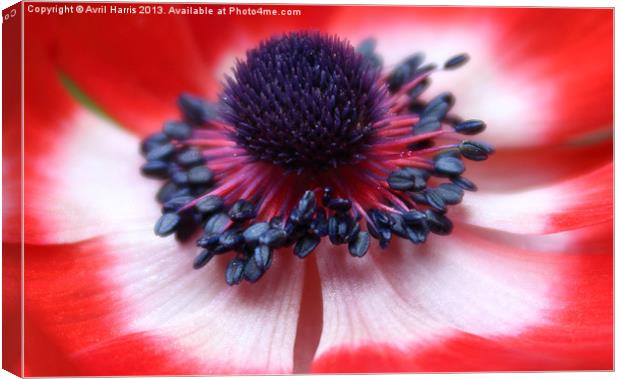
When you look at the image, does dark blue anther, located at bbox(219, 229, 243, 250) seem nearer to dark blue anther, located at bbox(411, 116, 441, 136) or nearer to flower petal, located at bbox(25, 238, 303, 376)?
flower petal, located at bbox(25, 238, 303, 376)

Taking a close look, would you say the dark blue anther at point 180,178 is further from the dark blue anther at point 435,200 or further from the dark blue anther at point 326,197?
the dark blue anther at point 435,200

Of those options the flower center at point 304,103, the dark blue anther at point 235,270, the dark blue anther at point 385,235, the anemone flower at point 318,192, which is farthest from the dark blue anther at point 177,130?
the dark blue anther at point 385,235

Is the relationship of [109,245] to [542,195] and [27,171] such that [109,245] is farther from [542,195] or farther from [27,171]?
[542,195]

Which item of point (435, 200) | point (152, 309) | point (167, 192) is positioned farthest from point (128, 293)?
point (435, 200)

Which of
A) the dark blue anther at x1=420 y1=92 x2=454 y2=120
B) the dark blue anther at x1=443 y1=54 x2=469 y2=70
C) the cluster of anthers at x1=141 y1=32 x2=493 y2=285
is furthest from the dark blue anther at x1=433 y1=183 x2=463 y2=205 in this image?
the dark blue anther at x1=443 y1=54 x2=469 y2=70

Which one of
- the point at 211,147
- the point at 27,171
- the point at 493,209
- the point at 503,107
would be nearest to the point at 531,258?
the point at 493,209
